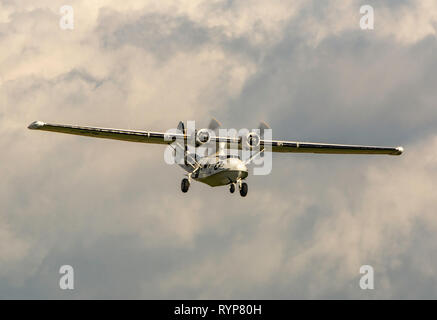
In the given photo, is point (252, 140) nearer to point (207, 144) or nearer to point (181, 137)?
point (207, 144)

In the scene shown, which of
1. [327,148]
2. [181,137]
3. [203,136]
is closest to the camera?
[203,136]

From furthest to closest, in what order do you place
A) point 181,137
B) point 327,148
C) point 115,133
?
point 327,148
point 181,137
point 115,133

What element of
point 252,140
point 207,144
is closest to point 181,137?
point 207,144

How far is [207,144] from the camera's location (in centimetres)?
4481

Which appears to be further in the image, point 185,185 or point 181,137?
point 181,137

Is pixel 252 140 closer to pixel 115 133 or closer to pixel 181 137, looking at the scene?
pixel 181 137

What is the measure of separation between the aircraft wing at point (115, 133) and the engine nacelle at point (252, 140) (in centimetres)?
419

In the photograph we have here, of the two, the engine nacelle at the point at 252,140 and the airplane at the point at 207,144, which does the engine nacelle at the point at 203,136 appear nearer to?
the airplane at the point at 207,144

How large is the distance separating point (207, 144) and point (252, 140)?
9.95ft

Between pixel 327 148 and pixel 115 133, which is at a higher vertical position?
pixel 327 148
